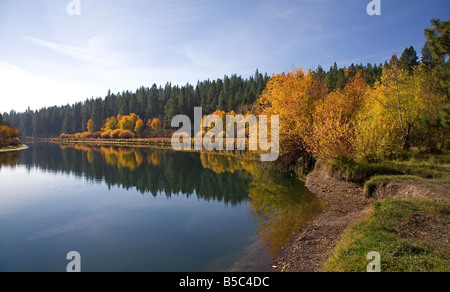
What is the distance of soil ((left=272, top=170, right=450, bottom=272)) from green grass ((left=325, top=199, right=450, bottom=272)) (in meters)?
0.32

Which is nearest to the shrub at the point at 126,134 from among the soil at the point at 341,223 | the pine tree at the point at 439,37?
the soil at the point at 341,223

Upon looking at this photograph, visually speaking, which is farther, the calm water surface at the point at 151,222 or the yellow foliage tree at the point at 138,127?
the yellow foliage tree at the point at 138,127

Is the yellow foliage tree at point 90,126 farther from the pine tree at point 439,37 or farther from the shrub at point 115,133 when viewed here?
the pine tree at point 439,37

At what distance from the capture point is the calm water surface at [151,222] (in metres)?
9.31

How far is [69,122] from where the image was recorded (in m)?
134

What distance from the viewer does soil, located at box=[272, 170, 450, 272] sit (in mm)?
7516

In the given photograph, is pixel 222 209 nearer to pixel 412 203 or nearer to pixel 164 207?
pixel 164 207

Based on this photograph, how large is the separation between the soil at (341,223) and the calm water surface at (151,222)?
27.4 inches

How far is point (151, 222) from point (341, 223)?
30.0 feet

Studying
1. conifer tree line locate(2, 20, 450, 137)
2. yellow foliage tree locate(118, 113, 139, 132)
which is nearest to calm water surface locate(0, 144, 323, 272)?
conifer tree line locate(2, 20, 450, 137)

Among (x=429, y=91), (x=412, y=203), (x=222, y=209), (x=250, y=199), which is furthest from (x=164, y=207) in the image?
(x=429, y=91)

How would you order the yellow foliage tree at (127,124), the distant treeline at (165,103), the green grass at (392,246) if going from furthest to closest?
1. the yellow foliage tree at (127,124)
2. the distant treeline at (165,103)
3. the green grass at (392,246)

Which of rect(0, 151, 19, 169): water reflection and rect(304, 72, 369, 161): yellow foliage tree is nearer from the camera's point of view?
rect(304, 72, 369, 161): yellow foliage tree

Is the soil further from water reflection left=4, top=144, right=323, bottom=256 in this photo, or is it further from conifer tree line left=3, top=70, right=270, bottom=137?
conifer tree line left=3, top=70, right=270, bottom=137
